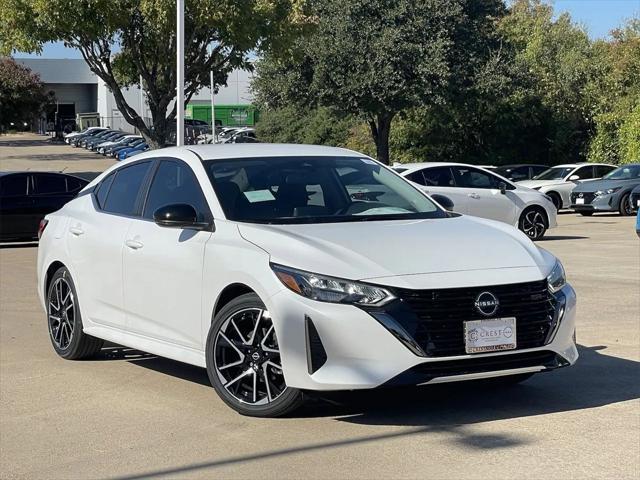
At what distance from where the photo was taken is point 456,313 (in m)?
6.05

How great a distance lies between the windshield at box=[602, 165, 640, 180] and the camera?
2878 cm

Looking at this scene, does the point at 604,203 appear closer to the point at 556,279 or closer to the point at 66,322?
the point at 66,322

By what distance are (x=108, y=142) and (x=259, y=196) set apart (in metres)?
60.3

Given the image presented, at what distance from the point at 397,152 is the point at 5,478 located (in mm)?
38201

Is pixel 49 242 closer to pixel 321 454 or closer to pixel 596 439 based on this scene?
pixel 321 454

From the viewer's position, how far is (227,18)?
2705 centimetres

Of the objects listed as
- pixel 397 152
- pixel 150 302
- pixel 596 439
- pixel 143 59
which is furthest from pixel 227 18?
pixel 596 439

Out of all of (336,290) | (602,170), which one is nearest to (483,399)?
(336,290)

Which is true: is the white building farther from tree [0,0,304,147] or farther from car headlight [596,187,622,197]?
car headlight [596,187,622,197]

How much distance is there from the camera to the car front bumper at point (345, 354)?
591 cm

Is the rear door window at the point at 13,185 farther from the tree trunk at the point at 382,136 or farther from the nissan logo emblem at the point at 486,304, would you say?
the tree trunk at the point at 382,136

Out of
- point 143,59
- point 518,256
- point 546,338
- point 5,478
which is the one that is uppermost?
point 143,59

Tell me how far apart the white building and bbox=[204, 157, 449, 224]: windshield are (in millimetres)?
84942

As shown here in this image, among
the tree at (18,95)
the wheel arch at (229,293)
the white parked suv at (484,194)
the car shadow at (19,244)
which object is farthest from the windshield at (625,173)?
the tree at (18,95)
